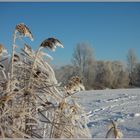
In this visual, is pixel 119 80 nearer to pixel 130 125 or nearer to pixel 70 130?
pixel 130 125

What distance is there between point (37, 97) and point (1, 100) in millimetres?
126

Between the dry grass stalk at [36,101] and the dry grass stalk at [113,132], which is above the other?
the dry grass stalk at [36,101]

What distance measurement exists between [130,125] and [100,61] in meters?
14.3

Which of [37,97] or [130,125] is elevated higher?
[37,97]

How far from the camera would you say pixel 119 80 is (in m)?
18.5

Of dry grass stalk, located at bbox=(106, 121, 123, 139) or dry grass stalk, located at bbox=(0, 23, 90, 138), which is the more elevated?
dry grass stalk, located at bbox=(0, 23, 90, 138)

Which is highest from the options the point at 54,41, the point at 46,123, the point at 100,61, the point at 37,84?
the point at 100,61

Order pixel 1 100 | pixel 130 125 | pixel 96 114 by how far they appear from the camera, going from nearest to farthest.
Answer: pixel 1 100 < pixel 130 125 < pixel 96 114

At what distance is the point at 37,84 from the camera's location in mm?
1038

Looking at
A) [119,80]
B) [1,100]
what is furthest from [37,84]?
[119,80]

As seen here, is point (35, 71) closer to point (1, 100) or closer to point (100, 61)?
point (1, 100)

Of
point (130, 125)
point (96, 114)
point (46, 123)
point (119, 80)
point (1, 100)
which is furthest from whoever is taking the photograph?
point (119, 80)

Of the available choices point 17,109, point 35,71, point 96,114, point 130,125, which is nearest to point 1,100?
point 17,109

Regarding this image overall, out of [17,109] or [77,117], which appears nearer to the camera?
[17,109]
